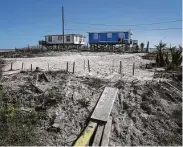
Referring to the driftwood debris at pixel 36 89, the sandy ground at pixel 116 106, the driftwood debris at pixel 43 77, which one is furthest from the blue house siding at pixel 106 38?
the driftwood debris at pixel 36 89

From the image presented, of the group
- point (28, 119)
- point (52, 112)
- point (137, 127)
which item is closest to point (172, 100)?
point (137, 127)

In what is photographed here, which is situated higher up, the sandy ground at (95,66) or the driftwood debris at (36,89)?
the sandy ground at (95,66)

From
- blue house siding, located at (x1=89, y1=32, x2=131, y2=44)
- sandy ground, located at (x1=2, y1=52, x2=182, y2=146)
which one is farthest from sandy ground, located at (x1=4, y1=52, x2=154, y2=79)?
blue house siding, located at (x1=89, y1=32, x2=131, y2=44)

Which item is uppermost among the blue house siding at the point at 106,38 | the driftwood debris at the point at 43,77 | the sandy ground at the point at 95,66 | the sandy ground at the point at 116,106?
the blue house siding at the point at 106,38

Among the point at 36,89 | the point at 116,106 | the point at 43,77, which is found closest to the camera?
the point at 116,106

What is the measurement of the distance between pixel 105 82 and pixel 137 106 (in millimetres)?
1738

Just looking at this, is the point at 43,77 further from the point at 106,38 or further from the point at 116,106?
the point at 106,38

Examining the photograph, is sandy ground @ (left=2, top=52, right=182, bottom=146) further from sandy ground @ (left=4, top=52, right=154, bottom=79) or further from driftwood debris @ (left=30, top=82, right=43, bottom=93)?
sandy ground @ (left=4, top=52, right=154, bottom=79)

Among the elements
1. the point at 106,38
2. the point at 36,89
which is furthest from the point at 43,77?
the point at 106,38

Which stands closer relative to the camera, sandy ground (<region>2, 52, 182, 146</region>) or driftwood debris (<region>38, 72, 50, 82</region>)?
sandy ground (<region>2, 52, 182, 146</region>)

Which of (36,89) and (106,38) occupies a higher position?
(106,38)

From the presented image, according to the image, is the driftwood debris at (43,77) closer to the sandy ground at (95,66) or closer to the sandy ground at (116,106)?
the sandy ground at (116,106)

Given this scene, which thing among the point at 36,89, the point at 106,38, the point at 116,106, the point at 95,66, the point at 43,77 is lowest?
the point at 116,106

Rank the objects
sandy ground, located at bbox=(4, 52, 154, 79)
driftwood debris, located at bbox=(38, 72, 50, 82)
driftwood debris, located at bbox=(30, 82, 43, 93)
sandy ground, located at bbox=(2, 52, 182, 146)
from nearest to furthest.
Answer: sandy ground, located at bbox=(2, 52, 182, 146), driftwood debris, located at bbox=(30, 82, 43, 93), driftwood debris, located at bbox=(38, 72, 50, 82), sandy ground, located at bbox=(4, 52, 154, 79)
